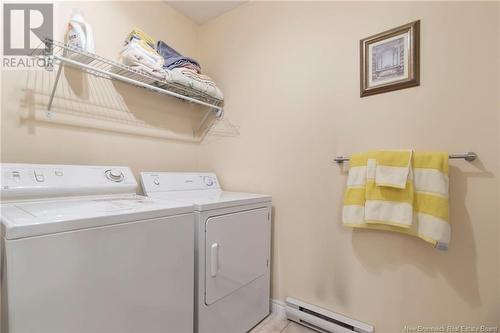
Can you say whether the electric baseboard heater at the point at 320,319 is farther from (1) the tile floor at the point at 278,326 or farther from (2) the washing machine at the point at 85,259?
(2) the washing machine at the point at 85,259

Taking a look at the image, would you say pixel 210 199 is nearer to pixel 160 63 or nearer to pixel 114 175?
pixel 114 175

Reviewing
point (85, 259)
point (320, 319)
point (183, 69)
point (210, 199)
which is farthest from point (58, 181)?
point (320, 319)

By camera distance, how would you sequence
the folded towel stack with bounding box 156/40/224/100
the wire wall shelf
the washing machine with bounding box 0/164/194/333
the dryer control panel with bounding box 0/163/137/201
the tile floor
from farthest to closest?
1. the folded towel stack with bounding box 156/40/224/100
2. the tile floor
3. the wire wall shelf
4. the dryer control panel with bounding box 0/163/137/201
5. the washing machine with bounding box 0/164/194/333

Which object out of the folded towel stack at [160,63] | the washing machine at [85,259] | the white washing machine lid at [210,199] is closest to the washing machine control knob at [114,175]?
the washing machine at [85,259]

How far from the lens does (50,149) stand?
1329mm

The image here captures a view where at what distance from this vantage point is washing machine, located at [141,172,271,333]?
121cm

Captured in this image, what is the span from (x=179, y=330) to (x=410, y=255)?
1220 mm

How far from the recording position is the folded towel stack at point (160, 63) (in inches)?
57.2

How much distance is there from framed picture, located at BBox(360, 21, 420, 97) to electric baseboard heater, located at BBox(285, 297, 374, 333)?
52.5 inches

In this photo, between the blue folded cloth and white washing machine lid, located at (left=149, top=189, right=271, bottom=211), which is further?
the blue folded cloth

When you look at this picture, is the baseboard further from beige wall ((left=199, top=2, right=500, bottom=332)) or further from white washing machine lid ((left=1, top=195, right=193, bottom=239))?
white washing machine lid ((left=1, top=195, right=193, bottom=239))

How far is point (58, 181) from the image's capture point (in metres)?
1.19

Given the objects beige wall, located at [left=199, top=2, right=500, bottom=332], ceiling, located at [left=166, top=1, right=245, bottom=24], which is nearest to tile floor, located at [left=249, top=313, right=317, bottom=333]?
beige wall, located at [left=199, top=2, right=500, bottom=332]

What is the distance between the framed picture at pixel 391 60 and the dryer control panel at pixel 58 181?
5.11 feet
